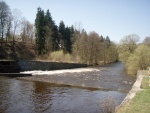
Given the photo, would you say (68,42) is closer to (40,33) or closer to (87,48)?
(87,48)

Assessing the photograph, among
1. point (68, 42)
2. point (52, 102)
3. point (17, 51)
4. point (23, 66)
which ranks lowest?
point (52, 102)

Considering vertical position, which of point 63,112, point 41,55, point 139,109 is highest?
point 41,55

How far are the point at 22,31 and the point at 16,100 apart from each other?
57693 mm

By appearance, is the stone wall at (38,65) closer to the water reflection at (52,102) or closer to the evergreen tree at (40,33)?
the evergreen tree at (40,33)

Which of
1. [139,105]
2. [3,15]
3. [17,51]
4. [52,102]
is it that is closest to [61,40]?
[17,51]

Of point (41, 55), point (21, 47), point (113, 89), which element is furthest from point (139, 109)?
point (21, 47)

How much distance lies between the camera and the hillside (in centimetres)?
4914

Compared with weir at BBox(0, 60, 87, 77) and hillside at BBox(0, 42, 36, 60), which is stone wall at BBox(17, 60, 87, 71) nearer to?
weir at BBox(0, 60, 87, 77)

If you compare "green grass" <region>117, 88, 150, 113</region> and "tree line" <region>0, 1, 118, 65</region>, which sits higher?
"tree line" <region>0, 1, 118, 65</region>

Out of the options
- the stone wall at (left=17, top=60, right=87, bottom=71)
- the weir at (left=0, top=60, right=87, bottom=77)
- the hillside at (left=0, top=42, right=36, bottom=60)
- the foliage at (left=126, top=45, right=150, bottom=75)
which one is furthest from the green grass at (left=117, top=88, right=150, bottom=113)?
the hillside at (left=0, top=42, right=36, bottom=60)

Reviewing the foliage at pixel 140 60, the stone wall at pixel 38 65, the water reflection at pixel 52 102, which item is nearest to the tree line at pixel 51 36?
the stone wall at pixel 38 65

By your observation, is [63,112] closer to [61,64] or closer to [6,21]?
[61,64]

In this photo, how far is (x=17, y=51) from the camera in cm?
5403

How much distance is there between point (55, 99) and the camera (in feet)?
53.4
